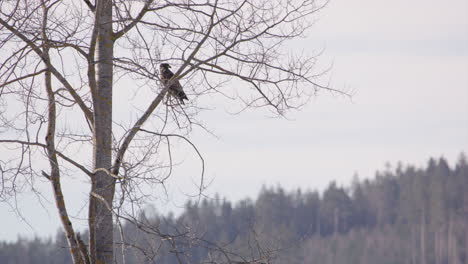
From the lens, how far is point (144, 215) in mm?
7195

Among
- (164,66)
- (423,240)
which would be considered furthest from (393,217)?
(164,66)

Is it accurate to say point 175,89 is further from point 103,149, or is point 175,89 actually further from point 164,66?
point 103,149

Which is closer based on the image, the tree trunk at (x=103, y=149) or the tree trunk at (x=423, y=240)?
the tree trunk at (x=103, y=149)

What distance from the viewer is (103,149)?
7.94 meters

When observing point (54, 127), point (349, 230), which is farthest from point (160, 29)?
point (349, 230)

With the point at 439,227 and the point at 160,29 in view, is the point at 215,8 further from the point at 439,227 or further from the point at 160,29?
the point at 439,227

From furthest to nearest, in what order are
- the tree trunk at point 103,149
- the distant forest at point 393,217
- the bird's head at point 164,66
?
the distant forest at point 393,217 < the bird's head at point 164,66 < the tree trunk at point 103,149

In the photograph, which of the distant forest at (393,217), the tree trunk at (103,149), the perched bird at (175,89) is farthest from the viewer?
the distant forest at (393,217)

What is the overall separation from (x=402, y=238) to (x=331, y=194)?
32.6 feet

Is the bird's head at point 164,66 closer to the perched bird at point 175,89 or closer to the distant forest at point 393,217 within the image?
the perched bird at point 175,89

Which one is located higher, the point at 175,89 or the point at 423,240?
the point at 423,240

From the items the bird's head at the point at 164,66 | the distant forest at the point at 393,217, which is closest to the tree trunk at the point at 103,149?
the bird's head at the point at 164,66

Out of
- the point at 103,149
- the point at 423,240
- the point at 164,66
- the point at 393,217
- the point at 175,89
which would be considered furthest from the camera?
A: the point at 393,217

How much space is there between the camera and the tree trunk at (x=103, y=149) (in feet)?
25.2
